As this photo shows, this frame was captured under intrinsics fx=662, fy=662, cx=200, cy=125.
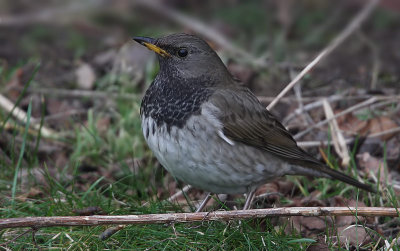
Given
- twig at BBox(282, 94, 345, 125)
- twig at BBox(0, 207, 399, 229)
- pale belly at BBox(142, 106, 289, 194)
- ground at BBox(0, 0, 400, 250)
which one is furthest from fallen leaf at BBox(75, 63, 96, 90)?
twig at BBox(0, 207, 399, 229)

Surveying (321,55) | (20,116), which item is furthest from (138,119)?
(321,55)

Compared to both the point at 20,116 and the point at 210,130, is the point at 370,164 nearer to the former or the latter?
the point at 210,130

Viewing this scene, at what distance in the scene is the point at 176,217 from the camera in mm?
4129

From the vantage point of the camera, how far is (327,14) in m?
9.89

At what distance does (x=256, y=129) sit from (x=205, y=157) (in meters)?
0.66

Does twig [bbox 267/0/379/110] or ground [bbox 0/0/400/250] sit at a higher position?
twig [bbox 267/0/379/110]

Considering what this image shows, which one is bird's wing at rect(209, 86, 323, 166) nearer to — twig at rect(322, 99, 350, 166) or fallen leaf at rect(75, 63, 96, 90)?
twig at rect(322, 99, 350, 166)

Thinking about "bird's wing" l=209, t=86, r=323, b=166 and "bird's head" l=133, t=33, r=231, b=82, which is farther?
"bird's head" l=133, t=33, r=231, b=82

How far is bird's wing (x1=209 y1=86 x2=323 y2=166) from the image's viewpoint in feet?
16.0

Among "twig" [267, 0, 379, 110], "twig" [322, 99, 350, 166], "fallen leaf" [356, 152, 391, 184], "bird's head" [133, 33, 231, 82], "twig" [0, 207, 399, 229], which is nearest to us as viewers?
"twig" [0, 207, 399, 229]

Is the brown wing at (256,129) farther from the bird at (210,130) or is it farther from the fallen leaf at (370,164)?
the fallen leaf at (370,164)

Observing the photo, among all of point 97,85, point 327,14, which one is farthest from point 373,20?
point 97,85

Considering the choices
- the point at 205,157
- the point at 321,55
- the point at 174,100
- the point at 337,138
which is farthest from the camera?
the point at 337,138

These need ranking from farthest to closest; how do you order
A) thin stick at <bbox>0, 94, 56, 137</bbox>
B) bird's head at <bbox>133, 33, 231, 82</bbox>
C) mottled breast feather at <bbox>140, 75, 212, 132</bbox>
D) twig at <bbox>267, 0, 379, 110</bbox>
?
thin stick at <bbox>0, 94, 56, 137</bbox> < twig at <bbox>267, 0, 379, 110</bbox> < bird's head at <bbox>133, 33, 231, 82</bbox> < mottled breast feather at <bbox>140, 75, 212, 132</bbox>
